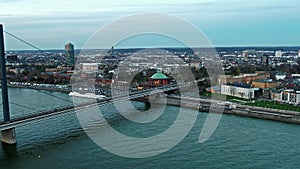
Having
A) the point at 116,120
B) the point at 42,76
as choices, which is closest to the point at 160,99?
the point at 116,120

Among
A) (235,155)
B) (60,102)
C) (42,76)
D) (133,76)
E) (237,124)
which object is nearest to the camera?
(235,155)

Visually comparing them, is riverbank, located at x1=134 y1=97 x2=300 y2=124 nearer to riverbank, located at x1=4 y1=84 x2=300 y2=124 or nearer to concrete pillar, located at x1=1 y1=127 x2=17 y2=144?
riverbank, located at x1=4 y1=84 x2=300 y2=124

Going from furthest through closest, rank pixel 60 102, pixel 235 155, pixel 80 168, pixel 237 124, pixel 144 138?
pixel 60 102, pixel 237 124, pixel 144 138, pixel 235 155, pixel 80 168

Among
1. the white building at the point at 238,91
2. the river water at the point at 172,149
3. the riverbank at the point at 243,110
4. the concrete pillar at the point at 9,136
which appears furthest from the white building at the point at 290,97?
the concrete pillar at the point at 9,136

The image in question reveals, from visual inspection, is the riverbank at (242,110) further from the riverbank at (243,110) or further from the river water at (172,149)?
the river water at (172,149)

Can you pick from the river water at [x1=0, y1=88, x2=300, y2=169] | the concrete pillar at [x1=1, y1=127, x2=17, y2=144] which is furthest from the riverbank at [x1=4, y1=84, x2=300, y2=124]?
the concrete pillar at [x1=1, y1=127, x2=17, y2=144]

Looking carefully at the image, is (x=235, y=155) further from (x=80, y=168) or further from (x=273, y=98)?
(x=273, y=98)

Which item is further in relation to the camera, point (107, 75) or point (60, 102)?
point (107, 75)
